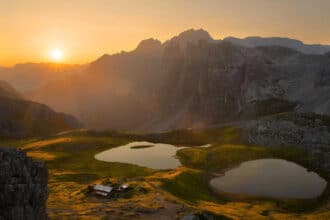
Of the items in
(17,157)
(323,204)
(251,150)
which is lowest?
(323,204)

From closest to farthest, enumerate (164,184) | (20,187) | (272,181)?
(20,187) < (164,184) < (272,181)

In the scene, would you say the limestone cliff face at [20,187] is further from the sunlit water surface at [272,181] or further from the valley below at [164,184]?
the sunlit water surface at [272,181]

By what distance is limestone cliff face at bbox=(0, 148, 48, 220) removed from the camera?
38094 mm

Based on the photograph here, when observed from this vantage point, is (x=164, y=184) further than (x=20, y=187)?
Yes

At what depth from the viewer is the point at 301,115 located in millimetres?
149500

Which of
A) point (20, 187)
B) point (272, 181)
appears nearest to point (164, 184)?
point (272, 181)

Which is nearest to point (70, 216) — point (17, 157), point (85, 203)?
point (85, 203)

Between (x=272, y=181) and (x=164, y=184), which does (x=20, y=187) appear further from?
(x=272, y=181)

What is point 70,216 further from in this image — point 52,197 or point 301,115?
point 301,115

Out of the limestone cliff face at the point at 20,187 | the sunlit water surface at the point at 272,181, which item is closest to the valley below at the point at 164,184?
the sunlit water surface at the point at 272,181

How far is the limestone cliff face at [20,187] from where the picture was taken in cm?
3809

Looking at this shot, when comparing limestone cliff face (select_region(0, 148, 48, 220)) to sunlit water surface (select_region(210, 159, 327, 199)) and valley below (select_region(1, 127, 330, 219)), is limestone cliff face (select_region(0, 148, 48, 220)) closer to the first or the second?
valley below (select_region(1, 127, 330, 219))

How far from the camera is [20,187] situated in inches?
1533

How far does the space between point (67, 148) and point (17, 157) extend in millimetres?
91091
